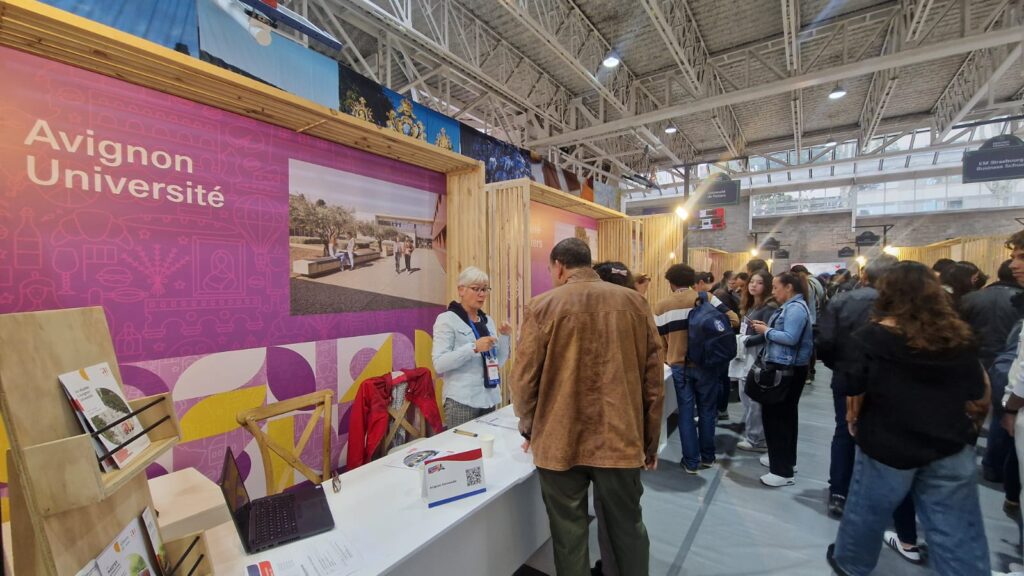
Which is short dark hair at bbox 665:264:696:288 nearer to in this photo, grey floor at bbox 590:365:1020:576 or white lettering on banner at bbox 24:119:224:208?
grey floor at bbox 590:365:1020:576

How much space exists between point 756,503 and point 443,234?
3288 millimetres

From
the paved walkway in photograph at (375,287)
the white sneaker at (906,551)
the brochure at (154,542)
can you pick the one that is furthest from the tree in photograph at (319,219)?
the white sneaker at (906,551)

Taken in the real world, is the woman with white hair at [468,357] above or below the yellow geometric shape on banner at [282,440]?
above

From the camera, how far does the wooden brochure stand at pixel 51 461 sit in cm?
80

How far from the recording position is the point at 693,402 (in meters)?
3.63

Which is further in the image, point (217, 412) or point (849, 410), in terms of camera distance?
point (217, 412)

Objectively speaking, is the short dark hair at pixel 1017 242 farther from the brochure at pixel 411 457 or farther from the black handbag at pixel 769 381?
the brochure at pixel 411 457

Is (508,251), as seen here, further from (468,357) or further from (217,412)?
(217,412)

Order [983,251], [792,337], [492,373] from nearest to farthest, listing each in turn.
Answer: [492,373] → [792,337] → [983,251]

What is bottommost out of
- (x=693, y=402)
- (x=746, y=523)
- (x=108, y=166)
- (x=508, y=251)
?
(x=746, y=523)

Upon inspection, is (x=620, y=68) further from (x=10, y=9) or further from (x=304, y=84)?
(x=10, y=9)

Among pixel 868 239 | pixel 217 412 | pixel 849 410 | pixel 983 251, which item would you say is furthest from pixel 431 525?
pixel 868 239

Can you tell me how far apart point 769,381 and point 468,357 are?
2286 millimetres

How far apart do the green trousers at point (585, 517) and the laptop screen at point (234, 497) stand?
1111 mm
